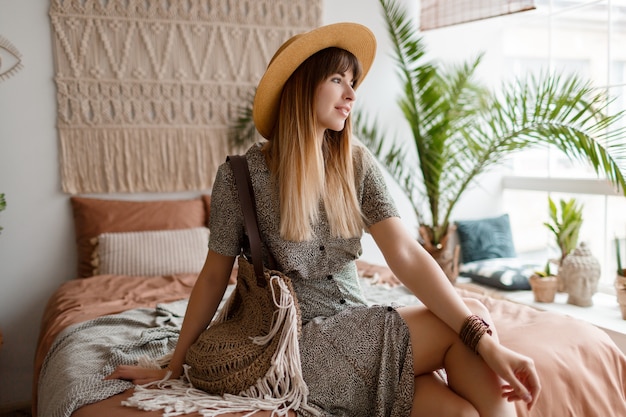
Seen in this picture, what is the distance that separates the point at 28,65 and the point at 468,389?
121 inches

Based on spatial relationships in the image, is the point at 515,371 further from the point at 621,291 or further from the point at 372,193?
the point at 621,291

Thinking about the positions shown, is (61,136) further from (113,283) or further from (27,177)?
(113,283)

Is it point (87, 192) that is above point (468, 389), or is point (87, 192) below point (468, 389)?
above

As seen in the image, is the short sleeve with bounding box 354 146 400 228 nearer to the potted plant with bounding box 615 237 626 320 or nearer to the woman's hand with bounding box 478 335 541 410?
the woman's hand with bounding box 478 335 541 410

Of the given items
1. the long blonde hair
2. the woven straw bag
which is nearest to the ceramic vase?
the long blonde hair

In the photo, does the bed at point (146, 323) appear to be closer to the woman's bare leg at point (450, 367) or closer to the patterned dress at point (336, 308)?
the woman's bare leg at point (450, 367)

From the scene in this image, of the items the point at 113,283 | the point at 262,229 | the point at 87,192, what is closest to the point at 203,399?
the point at 262,229

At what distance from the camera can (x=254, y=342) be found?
145cm

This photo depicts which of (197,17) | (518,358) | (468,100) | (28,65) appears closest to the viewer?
(518,358)

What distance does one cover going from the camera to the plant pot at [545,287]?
329 centimetres

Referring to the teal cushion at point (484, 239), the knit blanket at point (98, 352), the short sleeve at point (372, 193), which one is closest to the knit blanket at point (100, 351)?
the knit blanket at point (98, 352)

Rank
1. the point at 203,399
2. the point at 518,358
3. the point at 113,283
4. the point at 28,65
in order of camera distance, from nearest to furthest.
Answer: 1. the point at 518,358
2. the point at 203,399
3. the point at 113,283
4. the point at 28,65

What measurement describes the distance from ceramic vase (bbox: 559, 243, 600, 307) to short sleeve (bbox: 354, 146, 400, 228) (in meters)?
1.96

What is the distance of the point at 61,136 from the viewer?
338 centimetres
